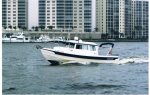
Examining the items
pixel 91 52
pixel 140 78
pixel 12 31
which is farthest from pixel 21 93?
pixel 12 31

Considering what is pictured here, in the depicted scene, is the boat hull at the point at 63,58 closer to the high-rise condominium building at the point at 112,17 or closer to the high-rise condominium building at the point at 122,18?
the high-rise condominium building at the point at 122,18

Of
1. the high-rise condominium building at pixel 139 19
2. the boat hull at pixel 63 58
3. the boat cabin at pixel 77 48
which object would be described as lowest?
the boat hull at pixel 63 58

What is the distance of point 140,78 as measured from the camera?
2150 centimetres

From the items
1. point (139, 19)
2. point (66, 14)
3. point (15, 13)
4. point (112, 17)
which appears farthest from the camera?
point (139, 19)

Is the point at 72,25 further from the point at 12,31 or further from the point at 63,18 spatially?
the point at 12,31

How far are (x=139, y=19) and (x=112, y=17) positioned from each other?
486 inches

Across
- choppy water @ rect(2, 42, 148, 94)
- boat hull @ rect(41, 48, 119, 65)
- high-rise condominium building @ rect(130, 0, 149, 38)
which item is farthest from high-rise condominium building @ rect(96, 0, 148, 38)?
choppy water @ rect(2, 42, 148, 94)

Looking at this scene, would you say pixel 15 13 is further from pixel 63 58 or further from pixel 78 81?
pixel 78 81

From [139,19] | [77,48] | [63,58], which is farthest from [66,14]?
[63,58]

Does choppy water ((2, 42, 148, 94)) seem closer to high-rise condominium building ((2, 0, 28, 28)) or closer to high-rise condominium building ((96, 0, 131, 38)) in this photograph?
high-rise condominium building ((2, 0, 28, 28))

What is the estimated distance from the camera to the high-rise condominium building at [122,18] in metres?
146

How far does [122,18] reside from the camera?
5896 inches

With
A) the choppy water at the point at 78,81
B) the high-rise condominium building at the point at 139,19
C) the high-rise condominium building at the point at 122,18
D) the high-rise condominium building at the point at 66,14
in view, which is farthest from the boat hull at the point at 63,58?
the high-rise condominium building at the point at 139,19

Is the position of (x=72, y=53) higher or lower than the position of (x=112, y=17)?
lower
